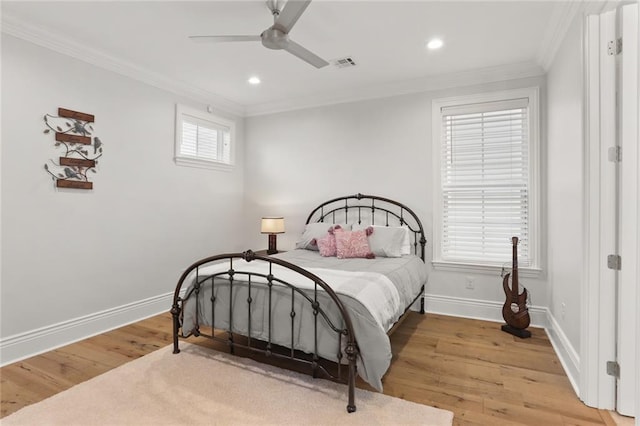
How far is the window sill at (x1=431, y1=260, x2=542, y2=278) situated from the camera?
351cm

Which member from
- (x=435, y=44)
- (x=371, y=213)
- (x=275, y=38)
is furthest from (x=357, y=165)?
(x=275, y=38)

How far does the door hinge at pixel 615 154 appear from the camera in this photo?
1992 mm

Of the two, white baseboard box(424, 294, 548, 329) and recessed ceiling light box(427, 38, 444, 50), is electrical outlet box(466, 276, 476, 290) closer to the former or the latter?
white baseboard box(424, 294, 548, 329)

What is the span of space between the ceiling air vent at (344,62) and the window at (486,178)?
1110 millimetres

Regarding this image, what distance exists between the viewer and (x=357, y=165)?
4363 millimetres

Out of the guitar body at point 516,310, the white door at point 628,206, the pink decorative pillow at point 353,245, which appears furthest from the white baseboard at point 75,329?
the white door at point 628,206

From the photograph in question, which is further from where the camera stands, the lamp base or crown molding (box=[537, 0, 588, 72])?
the lamp base

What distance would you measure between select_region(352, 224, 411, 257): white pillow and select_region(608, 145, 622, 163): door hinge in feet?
6.49

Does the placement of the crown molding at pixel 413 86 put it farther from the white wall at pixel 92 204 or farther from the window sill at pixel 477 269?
the window sill at pixel 477 269

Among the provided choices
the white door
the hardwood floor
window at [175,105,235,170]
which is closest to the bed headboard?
the hardwood floor

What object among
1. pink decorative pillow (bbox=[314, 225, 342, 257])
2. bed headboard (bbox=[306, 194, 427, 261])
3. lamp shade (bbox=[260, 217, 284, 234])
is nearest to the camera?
pink decorative pillow (bbox=[314, 225, 342, 257])

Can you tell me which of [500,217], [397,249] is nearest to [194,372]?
[397,249]

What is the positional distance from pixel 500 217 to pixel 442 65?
5.64 ft

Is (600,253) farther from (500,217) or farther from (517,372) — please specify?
(500,217)
